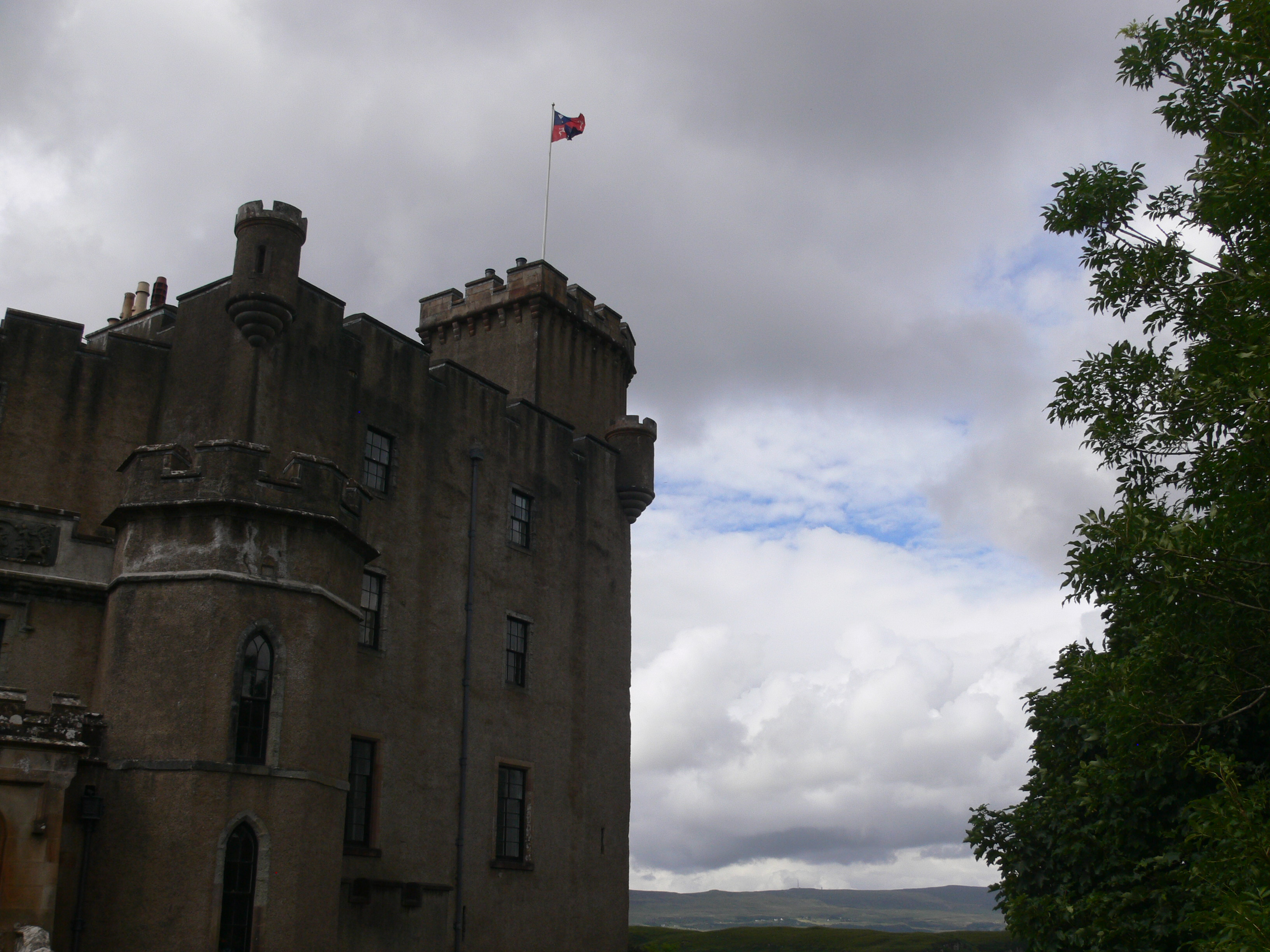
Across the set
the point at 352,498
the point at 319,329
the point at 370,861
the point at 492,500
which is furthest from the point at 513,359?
the point at 370,861

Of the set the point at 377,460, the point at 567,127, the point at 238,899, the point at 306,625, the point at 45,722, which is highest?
the point at 567,127

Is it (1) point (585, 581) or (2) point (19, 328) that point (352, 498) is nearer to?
(2) point (19, 328)

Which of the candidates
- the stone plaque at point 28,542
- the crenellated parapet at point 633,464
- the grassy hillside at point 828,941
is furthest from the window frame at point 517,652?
the grassy hillside at point 828,941

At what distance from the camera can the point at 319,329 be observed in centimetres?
2411

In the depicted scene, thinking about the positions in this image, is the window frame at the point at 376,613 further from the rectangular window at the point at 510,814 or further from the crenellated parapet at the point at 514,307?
the crenellated parapet at the point at 514,307

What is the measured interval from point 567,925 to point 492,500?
10.7 meters

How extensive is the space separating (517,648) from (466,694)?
2561 millimetres

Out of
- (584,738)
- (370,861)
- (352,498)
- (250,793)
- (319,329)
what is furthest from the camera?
(584,738)

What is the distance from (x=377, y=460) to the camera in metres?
25.2

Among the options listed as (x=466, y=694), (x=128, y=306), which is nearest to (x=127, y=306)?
(x=128, y=306)

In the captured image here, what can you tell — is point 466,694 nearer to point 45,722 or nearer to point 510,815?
point 510,815

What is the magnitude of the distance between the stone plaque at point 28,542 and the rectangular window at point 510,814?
11186mm

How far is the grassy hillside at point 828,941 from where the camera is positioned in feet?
199

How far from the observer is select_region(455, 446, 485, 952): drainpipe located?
958 inches
